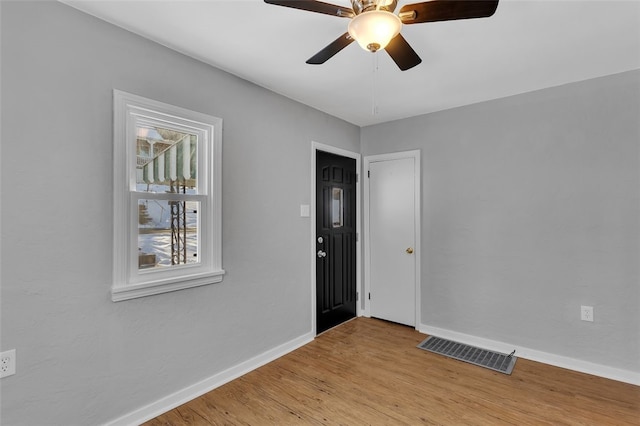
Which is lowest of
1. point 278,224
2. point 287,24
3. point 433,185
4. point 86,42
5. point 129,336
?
point 129,336

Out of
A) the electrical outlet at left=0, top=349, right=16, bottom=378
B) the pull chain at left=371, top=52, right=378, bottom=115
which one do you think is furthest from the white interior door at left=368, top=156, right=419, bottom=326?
the electrical outlet at left=0, top=349, right=16, bottom=378

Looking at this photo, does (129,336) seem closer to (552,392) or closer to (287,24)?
(287,24)

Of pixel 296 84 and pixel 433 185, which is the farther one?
pixel 433 185

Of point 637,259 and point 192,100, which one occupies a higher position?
point 192,100

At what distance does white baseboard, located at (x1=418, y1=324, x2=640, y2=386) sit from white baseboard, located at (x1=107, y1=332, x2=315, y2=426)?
5.38 ft

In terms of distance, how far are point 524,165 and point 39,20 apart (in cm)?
384

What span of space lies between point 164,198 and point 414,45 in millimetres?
2102

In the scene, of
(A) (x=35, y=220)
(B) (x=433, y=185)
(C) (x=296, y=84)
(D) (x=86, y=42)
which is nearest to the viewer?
(A) (x=35, y=220)

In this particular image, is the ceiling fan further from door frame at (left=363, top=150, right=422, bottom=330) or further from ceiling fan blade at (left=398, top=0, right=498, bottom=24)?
door frame at (left=363, top=150, right=422, bottom=330)

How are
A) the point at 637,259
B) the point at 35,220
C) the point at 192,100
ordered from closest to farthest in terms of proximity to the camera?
the point at 35,220
the point at 192,100
the point at 637,259

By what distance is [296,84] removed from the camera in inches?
112

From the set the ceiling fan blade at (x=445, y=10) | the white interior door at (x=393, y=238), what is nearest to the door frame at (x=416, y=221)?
the white interior door at (x=393, y=238)

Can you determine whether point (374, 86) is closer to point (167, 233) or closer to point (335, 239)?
point (335, 239)

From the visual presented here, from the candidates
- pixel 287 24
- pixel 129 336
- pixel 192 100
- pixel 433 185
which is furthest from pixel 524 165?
pixel 129 336
